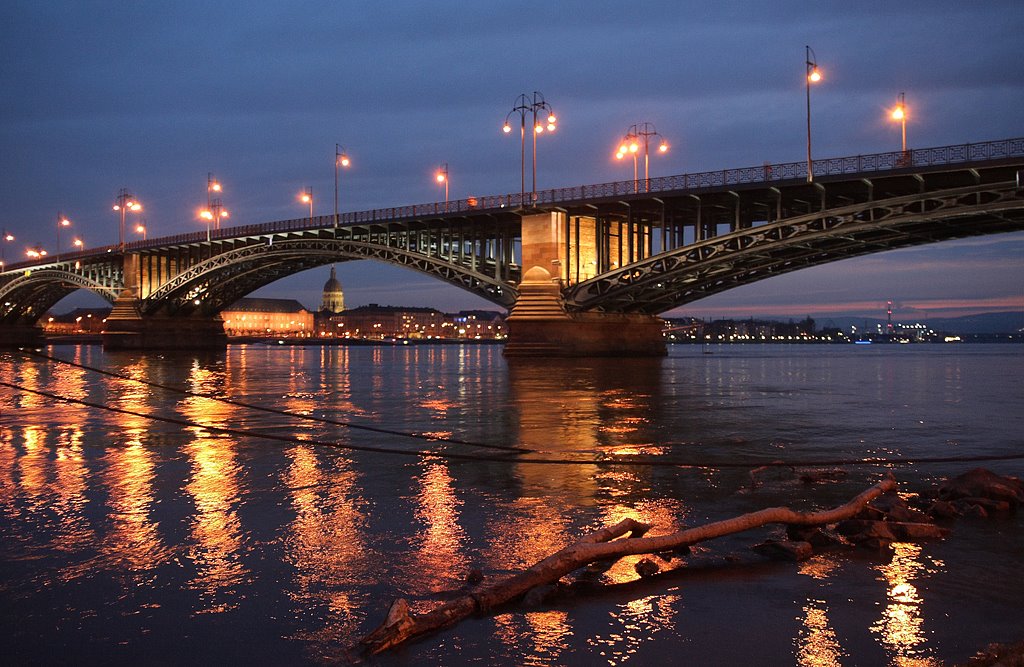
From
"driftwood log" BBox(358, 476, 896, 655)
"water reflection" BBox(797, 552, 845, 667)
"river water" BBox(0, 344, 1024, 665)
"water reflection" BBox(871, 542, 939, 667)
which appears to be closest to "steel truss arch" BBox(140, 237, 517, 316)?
"river water" BBox(0, 344, 1024, 665)

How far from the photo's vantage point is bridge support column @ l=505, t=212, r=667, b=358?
193 ft

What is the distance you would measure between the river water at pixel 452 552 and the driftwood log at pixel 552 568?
137 millimetres

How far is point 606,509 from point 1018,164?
39.1 metres

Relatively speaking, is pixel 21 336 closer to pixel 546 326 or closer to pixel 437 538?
pixel 546 326

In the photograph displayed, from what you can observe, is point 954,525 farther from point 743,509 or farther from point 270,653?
point 270,653

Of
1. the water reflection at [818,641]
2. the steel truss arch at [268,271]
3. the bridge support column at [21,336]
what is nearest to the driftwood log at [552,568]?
the water reflection at [818,641]

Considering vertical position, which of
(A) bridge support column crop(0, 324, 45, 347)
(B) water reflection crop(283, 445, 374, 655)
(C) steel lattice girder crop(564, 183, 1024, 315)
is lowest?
(B) water reflection crop(283, 445, 374, 655)

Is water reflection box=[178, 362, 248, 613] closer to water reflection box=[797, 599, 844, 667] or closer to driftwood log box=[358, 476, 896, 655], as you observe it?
driftwood log box=[358, 476, 896, 655]

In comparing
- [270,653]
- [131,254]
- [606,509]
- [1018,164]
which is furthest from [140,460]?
[131,254]

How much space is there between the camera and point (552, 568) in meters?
5.95

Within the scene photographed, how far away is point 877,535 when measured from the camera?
7.62 metres

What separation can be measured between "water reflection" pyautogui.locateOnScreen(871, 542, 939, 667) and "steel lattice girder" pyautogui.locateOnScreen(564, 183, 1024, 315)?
131 ft

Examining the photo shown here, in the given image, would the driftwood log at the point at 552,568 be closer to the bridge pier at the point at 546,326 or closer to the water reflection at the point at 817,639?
the water reflection at the point at 817,639

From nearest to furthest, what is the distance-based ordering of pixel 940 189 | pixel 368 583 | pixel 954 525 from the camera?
1. pixel 368 583
2. pixel 954 525
3. pixel 940 189
